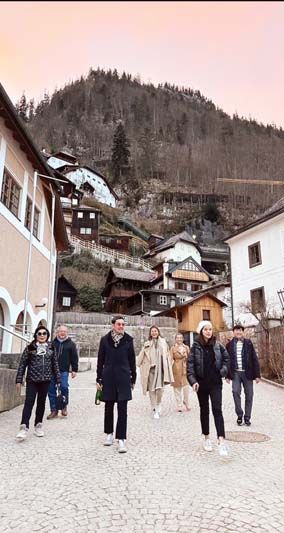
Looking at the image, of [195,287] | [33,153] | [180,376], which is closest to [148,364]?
[180,376]

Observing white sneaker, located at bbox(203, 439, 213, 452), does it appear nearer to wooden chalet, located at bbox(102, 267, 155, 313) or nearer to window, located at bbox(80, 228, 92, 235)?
wooden chalet, located at bbox(102, 267, 155, 313)

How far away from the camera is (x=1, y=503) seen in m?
4.17

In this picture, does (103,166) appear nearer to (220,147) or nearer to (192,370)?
(220,147)

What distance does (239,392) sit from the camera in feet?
28.0

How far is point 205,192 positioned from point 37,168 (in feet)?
295

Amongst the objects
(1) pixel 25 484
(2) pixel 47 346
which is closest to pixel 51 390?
(2) pixel 47 346

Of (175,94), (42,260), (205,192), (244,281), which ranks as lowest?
(42,260)

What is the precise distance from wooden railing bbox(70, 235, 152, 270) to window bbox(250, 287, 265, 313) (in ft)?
123

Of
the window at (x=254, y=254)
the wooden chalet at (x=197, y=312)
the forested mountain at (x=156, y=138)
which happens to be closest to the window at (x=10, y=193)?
the window at (x=254, y=254)

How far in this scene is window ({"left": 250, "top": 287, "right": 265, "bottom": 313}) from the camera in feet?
88.7

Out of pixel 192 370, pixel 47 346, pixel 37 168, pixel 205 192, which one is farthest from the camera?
pixel 205 192

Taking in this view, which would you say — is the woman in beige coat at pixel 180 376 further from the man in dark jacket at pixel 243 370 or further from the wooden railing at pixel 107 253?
the wooden railing at pixel 107 253

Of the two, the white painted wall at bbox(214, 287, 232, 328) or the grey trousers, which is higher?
the white painted wall at bbox(214, 287, 232, 328)

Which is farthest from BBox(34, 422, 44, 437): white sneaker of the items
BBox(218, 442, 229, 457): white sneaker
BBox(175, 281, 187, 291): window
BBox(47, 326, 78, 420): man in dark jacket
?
BBox(175, 281, 187, 291): window
